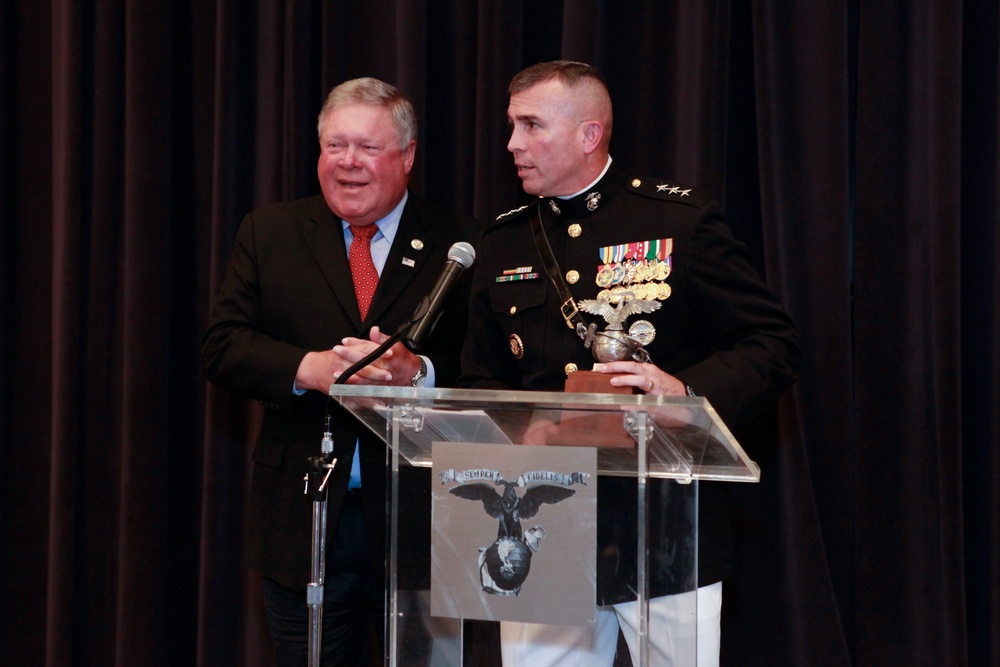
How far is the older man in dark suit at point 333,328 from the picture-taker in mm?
2428

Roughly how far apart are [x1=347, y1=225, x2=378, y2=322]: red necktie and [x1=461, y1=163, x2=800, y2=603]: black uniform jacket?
29 cm

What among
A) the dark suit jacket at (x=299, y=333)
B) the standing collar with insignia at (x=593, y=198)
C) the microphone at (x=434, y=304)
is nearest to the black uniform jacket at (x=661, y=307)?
the standing collar with insignia at (x=593, y=198)

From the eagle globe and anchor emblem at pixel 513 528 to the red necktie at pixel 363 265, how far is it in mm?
1158

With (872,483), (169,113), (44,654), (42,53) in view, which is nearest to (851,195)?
(872,483)

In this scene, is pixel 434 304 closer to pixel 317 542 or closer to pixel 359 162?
pixel 317 542

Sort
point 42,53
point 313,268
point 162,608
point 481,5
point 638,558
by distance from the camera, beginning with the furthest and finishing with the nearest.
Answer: point 42,53 → point 162,608 → point 481,5 → point 313,268 → point 638,558

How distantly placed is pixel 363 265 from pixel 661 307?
0.82 metres

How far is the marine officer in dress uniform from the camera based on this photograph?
2008 mm

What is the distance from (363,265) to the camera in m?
2.62

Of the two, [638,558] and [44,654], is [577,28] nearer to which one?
[638,558]

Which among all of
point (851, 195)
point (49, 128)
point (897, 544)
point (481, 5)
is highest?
point (481, 5)

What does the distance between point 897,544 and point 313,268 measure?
162 centimetres

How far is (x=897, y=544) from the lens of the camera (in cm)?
268

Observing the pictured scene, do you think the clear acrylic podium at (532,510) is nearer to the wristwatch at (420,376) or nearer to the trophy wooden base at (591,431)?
the trophy wooden base at (591,431)
